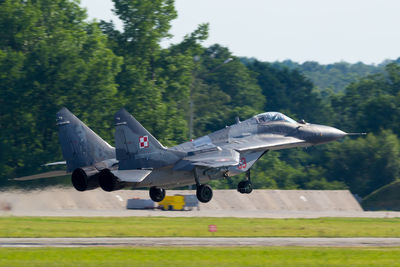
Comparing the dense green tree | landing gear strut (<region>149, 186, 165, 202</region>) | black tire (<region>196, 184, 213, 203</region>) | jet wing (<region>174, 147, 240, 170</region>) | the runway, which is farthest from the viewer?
the dense green tree

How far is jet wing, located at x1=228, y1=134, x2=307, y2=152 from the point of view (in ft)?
111

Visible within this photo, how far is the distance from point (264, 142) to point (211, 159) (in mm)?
3487

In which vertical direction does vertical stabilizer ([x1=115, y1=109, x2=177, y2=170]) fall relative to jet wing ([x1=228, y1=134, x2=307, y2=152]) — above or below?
above

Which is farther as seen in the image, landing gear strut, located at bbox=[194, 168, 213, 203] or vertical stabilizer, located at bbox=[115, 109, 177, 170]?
landing gear strut, located at bbox=[194, 168, 213, 203]

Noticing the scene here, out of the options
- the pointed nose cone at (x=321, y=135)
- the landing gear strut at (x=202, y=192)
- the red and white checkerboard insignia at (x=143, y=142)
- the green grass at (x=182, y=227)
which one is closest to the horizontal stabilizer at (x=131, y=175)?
the red and white checkerboard insignia at (x=143, y=142)

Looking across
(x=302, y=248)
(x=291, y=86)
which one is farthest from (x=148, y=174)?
(x=291, y=86)

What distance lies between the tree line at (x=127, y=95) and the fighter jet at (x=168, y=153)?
469 inches

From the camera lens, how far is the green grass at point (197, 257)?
26031mm

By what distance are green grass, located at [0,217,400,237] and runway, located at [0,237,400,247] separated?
2.35 meters

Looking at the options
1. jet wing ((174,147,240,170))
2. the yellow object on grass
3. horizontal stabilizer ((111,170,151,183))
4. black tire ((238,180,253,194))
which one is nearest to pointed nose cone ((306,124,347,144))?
black tire ((238,180,253,194))

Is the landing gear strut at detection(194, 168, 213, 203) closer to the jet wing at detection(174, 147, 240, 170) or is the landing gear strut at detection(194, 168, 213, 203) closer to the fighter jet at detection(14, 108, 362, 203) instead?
the fighter jet at detection(14, 108, 362, 203)

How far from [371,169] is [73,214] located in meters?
45.3

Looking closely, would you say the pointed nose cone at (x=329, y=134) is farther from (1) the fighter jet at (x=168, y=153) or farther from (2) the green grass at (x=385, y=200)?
(2) the green grass at (x=385, y=200)

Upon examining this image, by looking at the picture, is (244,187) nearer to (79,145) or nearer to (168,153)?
(168,153)
